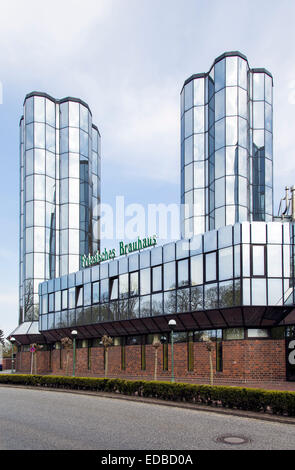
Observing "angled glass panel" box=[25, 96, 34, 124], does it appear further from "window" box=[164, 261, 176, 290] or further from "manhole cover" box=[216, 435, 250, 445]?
"manhole cover" box=[216, 435, 250, 445]

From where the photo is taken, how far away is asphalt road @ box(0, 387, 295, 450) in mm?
12906

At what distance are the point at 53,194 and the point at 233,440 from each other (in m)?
57.8

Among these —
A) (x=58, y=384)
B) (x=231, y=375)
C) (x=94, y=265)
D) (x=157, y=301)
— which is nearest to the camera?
(x=231, y=375)

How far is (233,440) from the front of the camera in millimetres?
13609

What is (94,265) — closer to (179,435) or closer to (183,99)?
(183,99)

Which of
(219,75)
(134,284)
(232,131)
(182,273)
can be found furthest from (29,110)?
(182,273)

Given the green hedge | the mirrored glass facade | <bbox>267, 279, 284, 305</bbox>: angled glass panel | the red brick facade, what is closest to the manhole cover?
the green hedge

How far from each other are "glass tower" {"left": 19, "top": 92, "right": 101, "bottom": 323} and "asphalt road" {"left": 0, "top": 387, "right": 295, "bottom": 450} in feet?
147

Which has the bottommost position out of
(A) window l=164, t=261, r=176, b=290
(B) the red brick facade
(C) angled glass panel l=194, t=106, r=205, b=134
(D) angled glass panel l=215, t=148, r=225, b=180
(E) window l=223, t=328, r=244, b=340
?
(B) the red brick facade

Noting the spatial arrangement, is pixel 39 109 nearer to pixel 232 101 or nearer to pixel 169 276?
pixel 232 101
